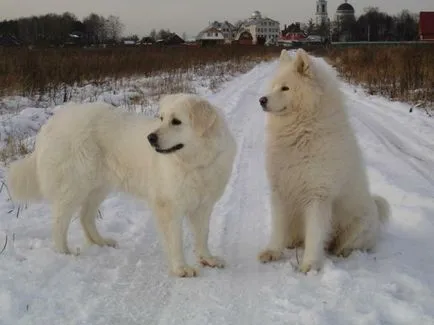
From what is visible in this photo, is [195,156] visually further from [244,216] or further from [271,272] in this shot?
[244,216]

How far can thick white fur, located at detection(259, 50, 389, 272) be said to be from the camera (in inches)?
164

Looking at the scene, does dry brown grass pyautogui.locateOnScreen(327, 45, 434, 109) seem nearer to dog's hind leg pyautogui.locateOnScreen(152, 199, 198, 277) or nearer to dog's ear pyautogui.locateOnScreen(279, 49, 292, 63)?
dog's ear pyautogui.locateOnScreen(279, 49, 292, 63)

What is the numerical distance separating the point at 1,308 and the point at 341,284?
239cm

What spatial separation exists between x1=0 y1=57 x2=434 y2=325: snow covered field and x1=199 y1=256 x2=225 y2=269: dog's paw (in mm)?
101

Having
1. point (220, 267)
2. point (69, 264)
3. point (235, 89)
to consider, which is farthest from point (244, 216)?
point (235, 89)

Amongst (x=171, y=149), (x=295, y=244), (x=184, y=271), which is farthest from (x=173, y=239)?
(x=295, y=244)

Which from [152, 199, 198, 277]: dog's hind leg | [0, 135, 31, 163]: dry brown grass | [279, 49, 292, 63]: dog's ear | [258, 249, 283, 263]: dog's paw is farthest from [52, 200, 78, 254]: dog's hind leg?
[0, 135, 31, 163]: dry brown grass

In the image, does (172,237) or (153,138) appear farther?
(172,237)

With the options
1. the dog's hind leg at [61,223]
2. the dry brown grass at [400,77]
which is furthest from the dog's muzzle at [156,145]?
the dry brown grass at [400,77]

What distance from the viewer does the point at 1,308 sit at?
3143mm

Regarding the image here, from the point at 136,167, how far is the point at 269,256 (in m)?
1.43

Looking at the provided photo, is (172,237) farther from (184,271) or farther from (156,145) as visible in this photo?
(156,145)

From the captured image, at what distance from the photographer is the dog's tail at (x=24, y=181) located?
179 inches

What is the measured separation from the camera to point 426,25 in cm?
6431
